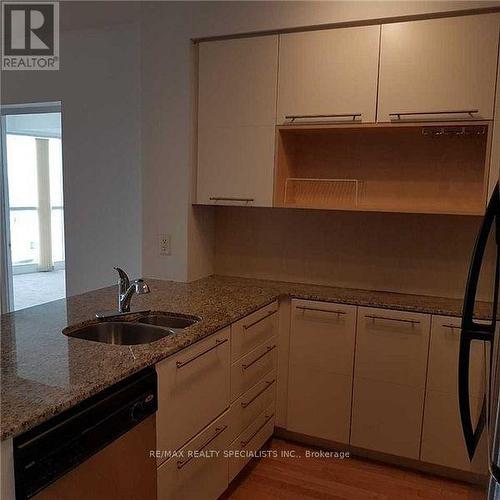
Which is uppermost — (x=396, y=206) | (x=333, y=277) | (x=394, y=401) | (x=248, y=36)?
(x=248, y=36)

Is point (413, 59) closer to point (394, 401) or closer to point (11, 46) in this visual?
point (394, 401)

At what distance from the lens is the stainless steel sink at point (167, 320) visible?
6.79 ft

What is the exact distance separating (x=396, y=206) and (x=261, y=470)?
1.64m

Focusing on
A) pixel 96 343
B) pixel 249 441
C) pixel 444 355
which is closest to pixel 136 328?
pixel 96 343

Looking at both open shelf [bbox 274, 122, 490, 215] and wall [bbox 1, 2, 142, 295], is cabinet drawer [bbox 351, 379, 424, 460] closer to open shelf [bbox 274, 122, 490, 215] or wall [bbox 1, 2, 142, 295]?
open shelf [bbox 274, 122, 490, 215]

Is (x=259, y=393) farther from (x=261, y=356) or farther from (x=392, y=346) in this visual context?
(x=392, y=346)

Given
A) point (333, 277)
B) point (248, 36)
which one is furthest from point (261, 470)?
point (248, 36)

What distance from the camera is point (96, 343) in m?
1.66

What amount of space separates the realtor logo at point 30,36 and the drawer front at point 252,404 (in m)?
2.59

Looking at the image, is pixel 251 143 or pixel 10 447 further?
pixel 251 143

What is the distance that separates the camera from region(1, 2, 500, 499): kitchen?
2.08 meters

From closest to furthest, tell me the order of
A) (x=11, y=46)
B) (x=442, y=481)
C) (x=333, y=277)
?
(x=442, y=481) → (x=333, y=277) → (x=11, y=46)

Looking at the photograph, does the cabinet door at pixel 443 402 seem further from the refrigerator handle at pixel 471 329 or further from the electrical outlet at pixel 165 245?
the electrical outlet at pixel 165 245

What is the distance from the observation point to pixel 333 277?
9.32 feet
